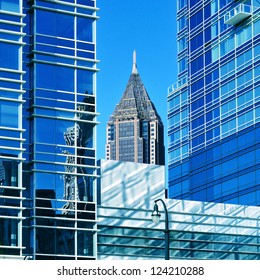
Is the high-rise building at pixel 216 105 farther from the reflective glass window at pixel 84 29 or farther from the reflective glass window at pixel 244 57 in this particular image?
the reflective glass window at pixel 84 29

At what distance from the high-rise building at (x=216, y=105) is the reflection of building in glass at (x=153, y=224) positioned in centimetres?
2030

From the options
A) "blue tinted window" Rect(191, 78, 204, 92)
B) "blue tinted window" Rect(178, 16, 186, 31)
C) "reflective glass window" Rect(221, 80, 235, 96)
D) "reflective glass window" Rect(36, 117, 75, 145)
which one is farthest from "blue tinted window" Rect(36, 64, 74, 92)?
"blue tinted window" Rect(178, 16, 186, 31)

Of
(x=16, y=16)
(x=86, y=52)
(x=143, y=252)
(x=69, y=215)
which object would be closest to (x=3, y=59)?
(x=16, y=16)

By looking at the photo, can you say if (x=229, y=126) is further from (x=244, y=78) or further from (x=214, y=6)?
(x=214, y=6)

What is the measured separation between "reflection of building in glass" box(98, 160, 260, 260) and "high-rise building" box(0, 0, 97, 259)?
214cm

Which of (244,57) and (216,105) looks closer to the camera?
(244,57)

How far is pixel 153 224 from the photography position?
45.8 m

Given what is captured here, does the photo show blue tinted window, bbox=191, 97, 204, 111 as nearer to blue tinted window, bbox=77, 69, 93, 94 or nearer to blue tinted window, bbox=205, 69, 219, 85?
blue tinted window, bbox=205, 69, 219, 85

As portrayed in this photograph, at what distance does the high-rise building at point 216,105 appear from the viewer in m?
71.0

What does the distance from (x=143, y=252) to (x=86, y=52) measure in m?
11.5

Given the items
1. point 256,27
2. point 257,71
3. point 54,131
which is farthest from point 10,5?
point 256,27

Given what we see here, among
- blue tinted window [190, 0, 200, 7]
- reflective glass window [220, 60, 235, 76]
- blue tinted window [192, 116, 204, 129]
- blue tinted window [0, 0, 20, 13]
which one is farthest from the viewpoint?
blue tinted window [190, 0, 200, 7]

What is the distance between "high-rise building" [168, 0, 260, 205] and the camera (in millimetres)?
71000

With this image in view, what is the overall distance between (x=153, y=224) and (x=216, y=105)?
33.3 meters
